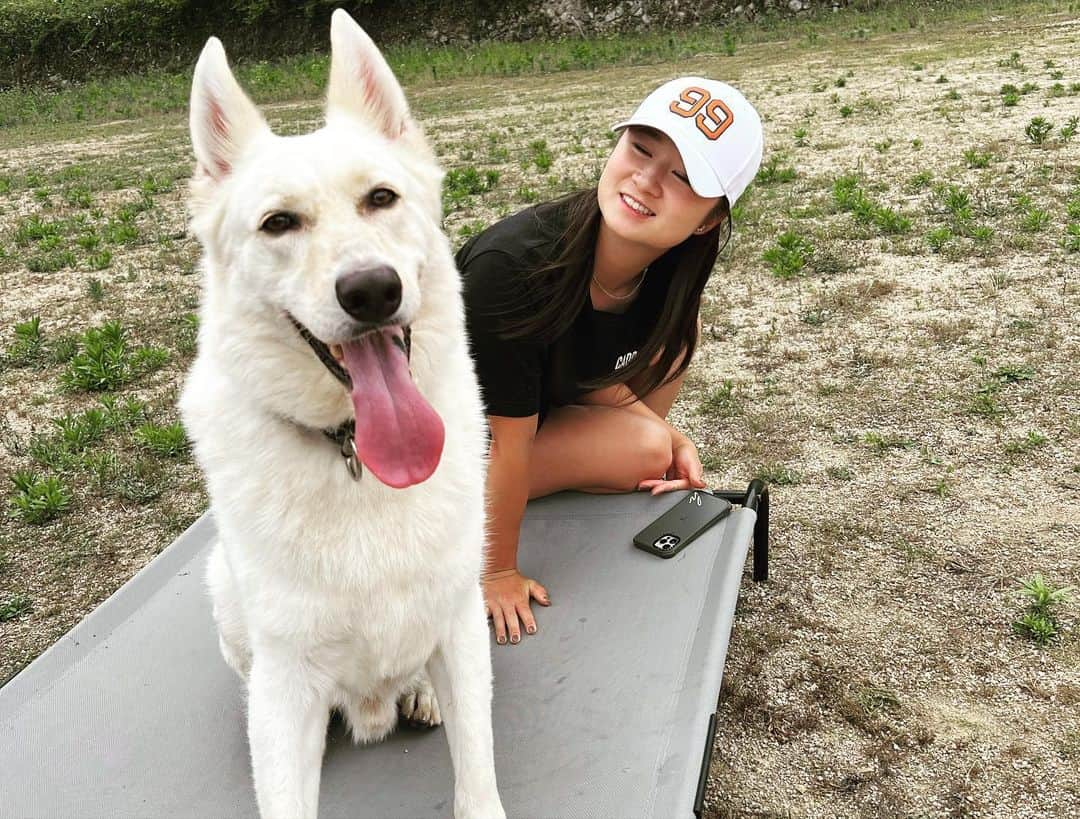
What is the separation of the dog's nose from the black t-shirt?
3.26 feet

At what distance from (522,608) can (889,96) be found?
33.5 feet

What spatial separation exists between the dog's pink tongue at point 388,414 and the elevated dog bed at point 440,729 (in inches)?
35.3

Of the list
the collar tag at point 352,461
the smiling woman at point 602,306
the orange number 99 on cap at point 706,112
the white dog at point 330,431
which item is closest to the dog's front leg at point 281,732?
the white dog at point 330,431

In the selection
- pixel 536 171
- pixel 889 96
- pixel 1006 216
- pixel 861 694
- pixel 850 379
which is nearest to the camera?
pixel 861 694

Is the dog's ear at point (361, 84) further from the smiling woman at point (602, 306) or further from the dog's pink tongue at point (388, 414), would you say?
the smiling woman at point (602, 306)

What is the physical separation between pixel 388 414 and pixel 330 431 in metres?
0.23

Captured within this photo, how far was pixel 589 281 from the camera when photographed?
9.77 feet

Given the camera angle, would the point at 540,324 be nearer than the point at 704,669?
No

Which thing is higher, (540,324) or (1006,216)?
(540,324)

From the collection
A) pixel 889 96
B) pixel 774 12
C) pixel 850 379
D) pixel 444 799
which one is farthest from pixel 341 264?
pixel 774 12

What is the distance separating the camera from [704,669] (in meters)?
2.48

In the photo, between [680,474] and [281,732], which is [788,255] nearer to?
[680,474]

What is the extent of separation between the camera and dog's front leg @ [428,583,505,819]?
2074 mm

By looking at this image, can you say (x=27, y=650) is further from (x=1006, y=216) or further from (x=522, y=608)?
(x=1006, y=216)
